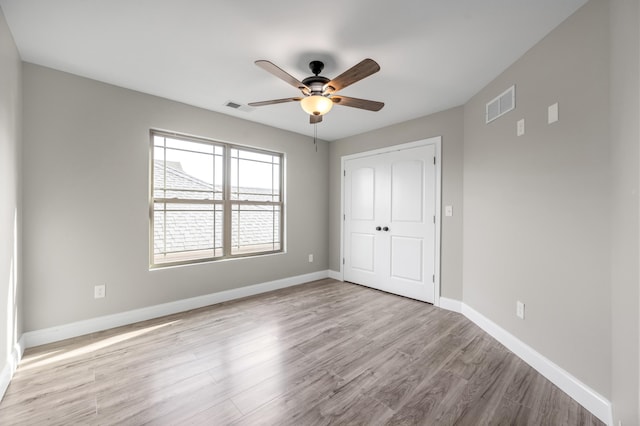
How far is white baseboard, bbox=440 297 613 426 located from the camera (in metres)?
1.60

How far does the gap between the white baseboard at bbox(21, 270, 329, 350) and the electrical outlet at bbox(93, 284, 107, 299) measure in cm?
22

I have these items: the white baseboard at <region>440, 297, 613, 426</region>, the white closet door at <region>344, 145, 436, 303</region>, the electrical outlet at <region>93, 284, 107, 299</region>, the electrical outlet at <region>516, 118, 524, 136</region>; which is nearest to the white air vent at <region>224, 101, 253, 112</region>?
the white closet door at <region>344, 145, 436, 303</region>

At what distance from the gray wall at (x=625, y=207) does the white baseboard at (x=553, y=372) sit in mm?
119

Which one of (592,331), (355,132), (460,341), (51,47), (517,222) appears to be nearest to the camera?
(592,331)

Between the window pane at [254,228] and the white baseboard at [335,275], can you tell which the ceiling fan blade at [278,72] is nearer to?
the window pane at [254,228]

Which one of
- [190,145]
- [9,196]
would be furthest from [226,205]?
[9,196]

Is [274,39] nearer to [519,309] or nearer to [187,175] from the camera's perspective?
[187,175]

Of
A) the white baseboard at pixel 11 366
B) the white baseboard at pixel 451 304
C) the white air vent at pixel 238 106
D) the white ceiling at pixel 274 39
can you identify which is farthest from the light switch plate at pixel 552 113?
the white baseboard at pixel 11 366


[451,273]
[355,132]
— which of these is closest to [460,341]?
[451,273]

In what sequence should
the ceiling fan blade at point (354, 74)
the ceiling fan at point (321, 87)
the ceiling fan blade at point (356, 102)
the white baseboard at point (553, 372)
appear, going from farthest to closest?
the ceiling fan blade at point (356, 102), the ceiling fan at point (321, 87), the ceiling fan blade at point (354, 74), the white baseboard at point (553, 372)

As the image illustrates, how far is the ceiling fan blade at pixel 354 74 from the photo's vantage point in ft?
6.02

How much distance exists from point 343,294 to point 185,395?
2531 mm

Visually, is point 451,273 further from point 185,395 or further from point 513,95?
point 185,395

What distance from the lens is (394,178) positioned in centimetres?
402
